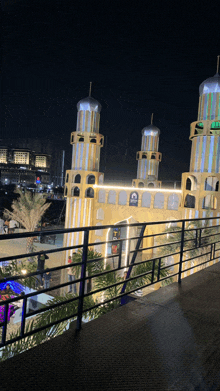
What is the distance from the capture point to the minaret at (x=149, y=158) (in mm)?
21375

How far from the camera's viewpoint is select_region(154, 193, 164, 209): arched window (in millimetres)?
15789

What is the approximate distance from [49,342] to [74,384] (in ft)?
1.66

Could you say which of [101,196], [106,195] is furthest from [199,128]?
[101,196]

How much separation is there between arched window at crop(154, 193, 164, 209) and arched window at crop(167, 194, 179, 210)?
1.42 ft

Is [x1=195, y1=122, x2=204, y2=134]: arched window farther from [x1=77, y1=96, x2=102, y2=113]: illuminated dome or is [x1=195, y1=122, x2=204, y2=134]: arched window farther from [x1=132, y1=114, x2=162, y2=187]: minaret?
[x1=132, y1=114, x2=162, y2=187]: minaret

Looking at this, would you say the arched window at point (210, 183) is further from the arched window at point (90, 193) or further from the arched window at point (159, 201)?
the arched window at point (90, 193)

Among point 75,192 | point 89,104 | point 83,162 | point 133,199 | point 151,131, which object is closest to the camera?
point 133,199

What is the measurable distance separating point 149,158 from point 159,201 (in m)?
6.34

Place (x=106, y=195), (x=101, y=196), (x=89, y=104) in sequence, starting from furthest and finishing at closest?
1. (x=101, y=196)
2. (x=106, y=195)
3. (x=89, y=104)

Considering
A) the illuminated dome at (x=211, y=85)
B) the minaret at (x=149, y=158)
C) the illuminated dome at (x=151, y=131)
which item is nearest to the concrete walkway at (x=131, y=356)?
the illuminated dome at (x=211, y=85)

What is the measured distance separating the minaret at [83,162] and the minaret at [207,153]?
620 centimetres

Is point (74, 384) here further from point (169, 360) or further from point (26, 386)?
point (169, 360)

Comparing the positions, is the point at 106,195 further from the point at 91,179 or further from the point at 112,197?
the point at 91,179

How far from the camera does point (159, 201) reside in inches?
626
